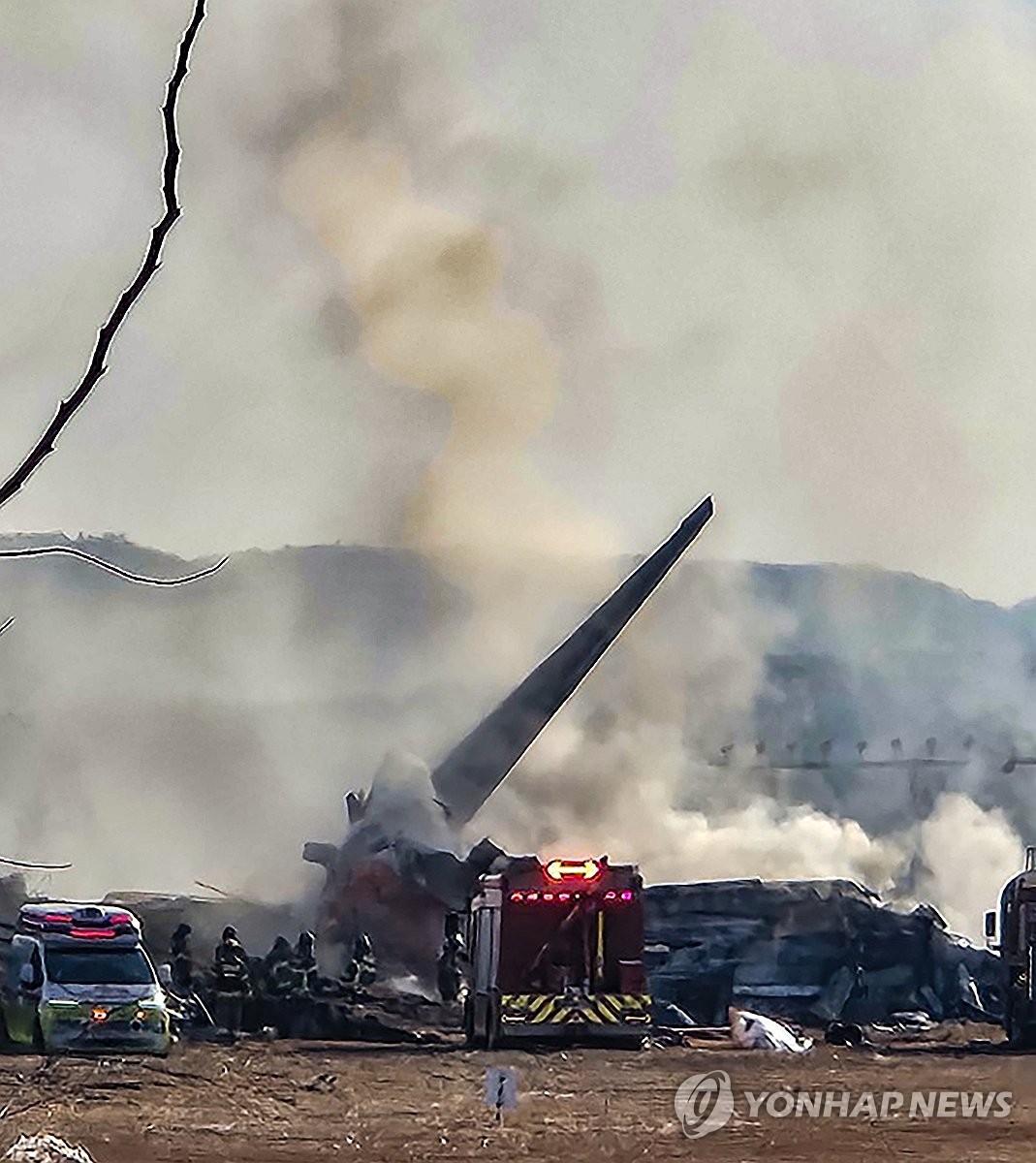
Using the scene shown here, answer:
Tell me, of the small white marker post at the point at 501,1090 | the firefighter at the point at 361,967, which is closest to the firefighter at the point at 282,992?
the firefighter at the point at 361,967

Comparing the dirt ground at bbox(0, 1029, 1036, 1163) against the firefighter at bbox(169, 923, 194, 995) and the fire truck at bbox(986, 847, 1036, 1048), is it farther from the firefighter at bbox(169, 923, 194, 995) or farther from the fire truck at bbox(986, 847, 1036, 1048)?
the firefighter at bbox(169, 923, 194, 995)

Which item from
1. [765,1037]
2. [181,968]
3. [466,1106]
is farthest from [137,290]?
[181,968]

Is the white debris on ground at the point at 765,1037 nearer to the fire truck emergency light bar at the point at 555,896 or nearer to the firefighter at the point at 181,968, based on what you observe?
the fire truck emergency light bar at the point at 555,896

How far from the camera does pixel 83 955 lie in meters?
24.7

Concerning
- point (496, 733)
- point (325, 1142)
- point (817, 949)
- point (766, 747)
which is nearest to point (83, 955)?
point (325, 1142)

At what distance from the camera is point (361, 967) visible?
1329 inches

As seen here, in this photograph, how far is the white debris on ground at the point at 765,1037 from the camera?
88.9ft

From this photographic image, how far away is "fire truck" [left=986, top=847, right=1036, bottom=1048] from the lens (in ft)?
89.2

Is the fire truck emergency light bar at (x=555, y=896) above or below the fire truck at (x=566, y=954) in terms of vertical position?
above

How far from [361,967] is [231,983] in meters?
3.96

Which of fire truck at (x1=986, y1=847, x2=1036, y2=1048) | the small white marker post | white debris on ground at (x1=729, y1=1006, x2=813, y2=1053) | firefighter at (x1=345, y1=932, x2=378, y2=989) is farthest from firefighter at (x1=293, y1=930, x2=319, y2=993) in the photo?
the small white marker post

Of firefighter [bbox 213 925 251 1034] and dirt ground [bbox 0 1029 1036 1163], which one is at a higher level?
firefighter [bbox 213 925 251 1034]

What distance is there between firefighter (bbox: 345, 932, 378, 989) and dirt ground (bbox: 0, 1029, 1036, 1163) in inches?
268

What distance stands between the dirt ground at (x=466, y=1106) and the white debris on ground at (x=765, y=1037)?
3.07 feet
